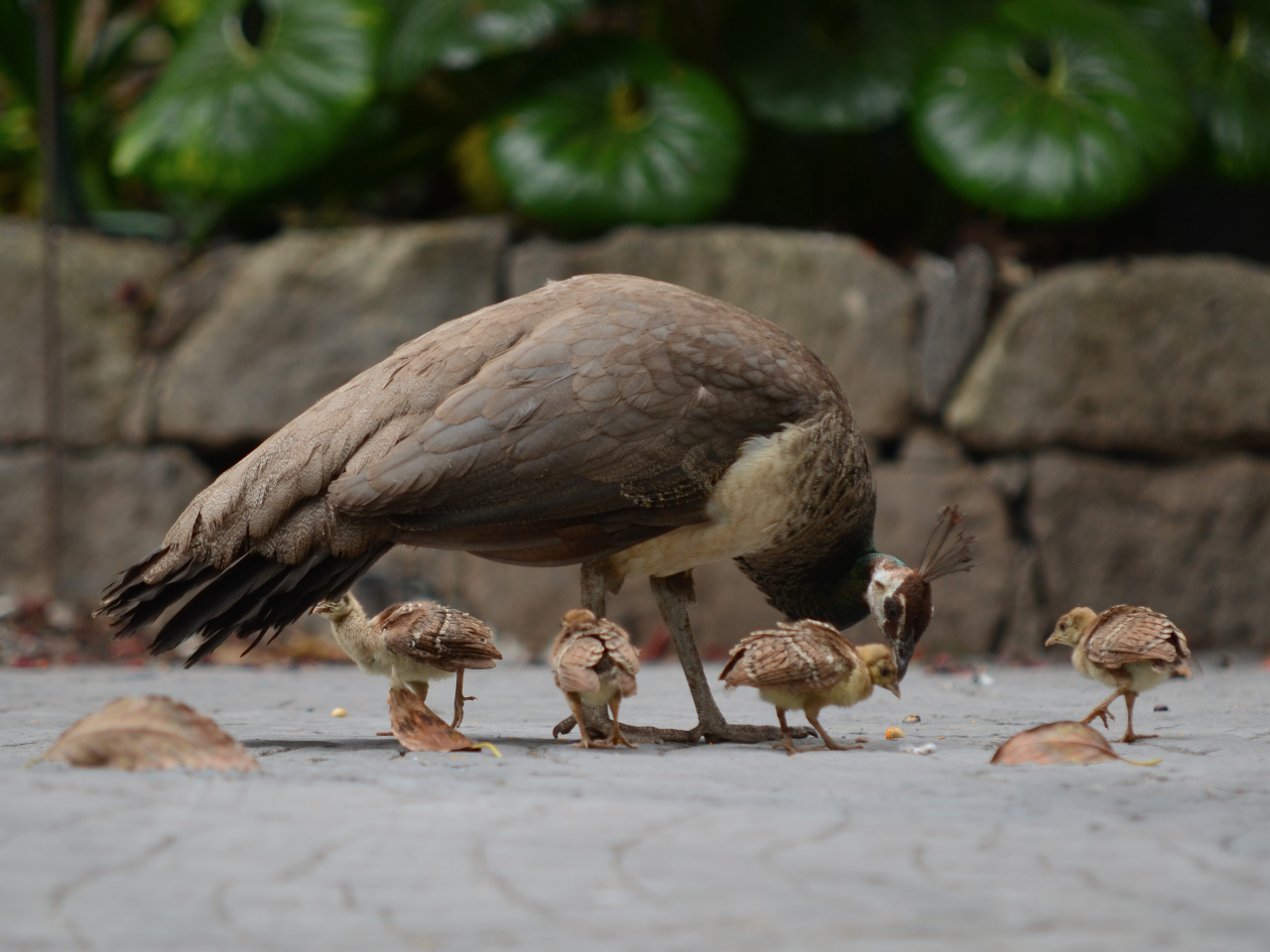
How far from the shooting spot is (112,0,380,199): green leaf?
6082 millimetres

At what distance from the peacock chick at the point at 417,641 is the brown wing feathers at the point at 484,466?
0.53 ft

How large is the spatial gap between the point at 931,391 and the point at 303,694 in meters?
3.12

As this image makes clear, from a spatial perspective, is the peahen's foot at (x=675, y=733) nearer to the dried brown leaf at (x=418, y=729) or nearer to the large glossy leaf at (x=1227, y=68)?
the dried brown leaf at (x=418, y=729)

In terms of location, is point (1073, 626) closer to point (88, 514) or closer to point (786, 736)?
point (786, 736)

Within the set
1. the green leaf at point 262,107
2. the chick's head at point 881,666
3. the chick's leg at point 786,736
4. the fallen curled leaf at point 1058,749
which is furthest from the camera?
the green leaf at point 262,107

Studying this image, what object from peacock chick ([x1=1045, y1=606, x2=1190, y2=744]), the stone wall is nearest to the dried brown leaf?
peacock chick ([x1=1045, y1=606, x2=1190, y2=744])

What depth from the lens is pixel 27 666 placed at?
5.28m

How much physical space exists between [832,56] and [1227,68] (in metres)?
1.98

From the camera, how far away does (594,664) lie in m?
2.77

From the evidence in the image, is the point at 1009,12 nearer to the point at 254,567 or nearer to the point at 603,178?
the point at 603,178

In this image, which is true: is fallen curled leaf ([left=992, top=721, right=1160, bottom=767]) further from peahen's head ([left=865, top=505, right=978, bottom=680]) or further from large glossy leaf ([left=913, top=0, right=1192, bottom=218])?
large glossy leaf ([left=913, top=0, right=1192, bottom=218])

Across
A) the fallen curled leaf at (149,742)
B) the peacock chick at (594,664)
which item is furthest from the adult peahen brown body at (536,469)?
the fallen curled leaf at (149,742)

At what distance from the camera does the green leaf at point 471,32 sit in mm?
5895

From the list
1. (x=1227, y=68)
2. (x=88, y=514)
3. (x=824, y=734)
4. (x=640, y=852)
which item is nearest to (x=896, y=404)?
(x=1227, y=68)
